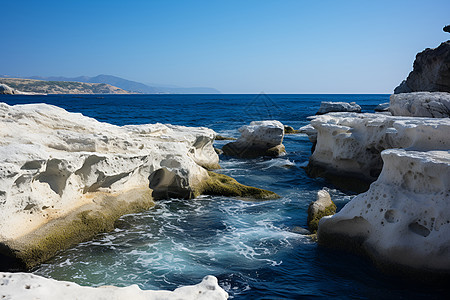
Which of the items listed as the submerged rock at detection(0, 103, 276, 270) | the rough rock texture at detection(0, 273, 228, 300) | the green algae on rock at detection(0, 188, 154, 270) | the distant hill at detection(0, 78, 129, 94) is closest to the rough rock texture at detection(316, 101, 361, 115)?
the submerged rock at detection(0, 103, 276, 270)

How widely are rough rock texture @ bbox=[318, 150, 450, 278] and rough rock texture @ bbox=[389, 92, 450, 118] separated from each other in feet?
28.6

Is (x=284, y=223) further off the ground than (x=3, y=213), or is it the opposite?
(x=3, y=213)

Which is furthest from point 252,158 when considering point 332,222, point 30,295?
point 30,295

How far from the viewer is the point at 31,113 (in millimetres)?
9898

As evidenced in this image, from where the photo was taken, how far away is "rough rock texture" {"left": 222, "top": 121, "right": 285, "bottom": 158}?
20062 mm

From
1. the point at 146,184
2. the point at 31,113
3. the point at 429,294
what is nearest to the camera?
the point at 429,294

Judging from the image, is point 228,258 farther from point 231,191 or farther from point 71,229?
point 231,191

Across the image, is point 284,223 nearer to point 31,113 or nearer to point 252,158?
point 31,113

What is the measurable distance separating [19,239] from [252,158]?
553 inches

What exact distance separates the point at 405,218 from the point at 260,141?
531 inches

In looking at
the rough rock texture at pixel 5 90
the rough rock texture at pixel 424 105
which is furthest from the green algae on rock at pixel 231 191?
the rough rock texture at pixel 5 90

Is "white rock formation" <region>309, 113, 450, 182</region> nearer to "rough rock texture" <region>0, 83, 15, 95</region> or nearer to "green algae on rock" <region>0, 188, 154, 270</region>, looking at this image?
"green algae on rock" <region>0, 188, 154, 270</region>

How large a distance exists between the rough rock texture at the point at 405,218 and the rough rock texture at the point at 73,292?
435 centimetres

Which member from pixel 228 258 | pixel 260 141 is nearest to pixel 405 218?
pixel 228 258
